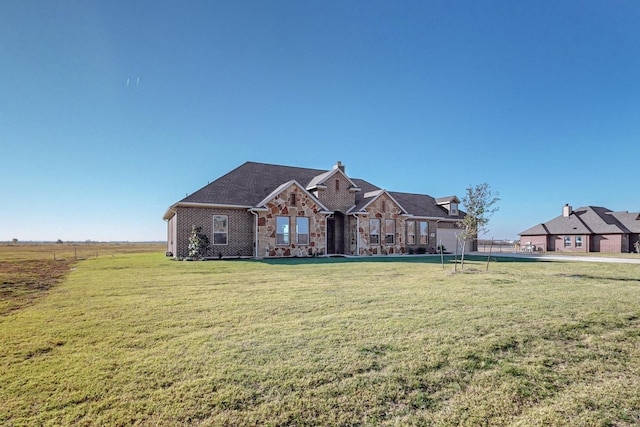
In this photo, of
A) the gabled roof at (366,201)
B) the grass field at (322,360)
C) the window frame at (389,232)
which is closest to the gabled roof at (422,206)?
Answer: the window frame at (389,232)

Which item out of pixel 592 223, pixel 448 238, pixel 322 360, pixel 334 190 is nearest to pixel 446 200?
pixel 448 238

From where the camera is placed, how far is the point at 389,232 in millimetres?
24109

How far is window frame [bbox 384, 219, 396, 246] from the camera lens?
2388 cm

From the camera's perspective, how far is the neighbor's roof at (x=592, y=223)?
3391 cm

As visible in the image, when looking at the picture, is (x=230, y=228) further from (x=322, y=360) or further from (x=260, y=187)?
(x=322, y=360)

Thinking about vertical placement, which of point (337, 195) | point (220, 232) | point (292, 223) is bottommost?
point (220, 232)

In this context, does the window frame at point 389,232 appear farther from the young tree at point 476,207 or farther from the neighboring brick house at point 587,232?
the neighboring brick house at point 587,232

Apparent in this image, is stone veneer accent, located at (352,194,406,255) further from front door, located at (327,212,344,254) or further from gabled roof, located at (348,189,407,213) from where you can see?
front door, located at (327,212,344,254)

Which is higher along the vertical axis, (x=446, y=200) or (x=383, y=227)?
(x=446, y=200)

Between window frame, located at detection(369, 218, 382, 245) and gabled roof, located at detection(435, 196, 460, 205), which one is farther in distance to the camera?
gabled roof, located at detection(435, 196, 460, 205)

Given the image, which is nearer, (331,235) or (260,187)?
(260,187)

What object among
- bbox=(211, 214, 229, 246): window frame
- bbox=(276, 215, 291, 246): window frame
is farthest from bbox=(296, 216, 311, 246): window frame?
Result: bbox=(211, 214, 229, 246): window frame

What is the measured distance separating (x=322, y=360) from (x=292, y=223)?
16.9m

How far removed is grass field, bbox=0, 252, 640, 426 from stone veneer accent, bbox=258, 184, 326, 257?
12424mm
